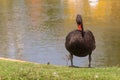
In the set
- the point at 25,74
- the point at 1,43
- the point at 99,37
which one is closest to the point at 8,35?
the point at 1,43

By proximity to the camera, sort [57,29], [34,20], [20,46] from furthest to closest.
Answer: [34,20] → [57,29] → [20,46]

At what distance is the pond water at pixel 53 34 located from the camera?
65.4 feet

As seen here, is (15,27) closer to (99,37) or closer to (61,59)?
(99,37)

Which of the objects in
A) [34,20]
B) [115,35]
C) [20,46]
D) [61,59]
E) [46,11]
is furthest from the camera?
[46,11]

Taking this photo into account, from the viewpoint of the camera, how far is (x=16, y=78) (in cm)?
604

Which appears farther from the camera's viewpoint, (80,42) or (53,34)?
(53,34)

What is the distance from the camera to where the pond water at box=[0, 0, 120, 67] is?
1994cm

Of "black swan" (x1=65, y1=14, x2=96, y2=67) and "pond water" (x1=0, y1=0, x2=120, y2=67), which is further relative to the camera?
"pond water" (x1=0, y1=0, x2=120, y2=67)

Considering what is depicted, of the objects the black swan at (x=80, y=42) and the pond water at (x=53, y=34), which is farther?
the pond water at (x=53, y=34)

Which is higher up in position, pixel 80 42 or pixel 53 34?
pixel 80 42

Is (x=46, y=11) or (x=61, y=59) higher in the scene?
(x=46, y=11)

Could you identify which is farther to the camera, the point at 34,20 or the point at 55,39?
the point at 34,20

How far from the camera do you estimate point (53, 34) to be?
2681cm

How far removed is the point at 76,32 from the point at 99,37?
16.2m
